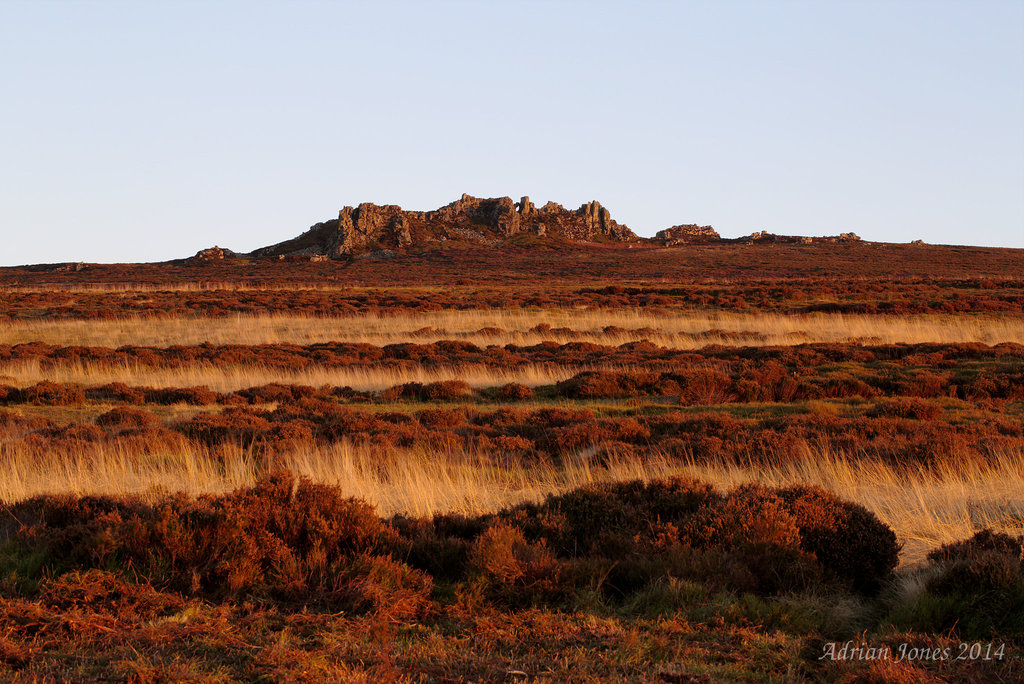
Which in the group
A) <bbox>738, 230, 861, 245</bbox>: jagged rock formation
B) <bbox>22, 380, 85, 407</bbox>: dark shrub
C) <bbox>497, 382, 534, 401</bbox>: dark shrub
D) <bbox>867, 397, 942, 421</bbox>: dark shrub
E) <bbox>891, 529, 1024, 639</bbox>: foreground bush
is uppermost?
<bbox>738, 230, 861, 245</bbox>: jagged rock formation

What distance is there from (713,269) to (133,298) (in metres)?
57.1

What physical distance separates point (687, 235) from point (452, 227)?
4151 cm

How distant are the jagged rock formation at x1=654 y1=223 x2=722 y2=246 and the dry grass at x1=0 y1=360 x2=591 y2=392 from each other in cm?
10861

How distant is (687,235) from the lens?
435 ft

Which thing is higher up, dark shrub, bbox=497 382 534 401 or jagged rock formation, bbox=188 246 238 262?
jagged rock formation, bbox=188 246 238 262

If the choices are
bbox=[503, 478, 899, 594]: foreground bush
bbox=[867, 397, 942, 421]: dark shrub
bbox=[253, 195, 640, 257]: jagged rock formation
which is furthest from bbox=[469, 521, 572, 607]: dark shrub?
bbox=[253, 195, 640, 257]: jagged rock formation

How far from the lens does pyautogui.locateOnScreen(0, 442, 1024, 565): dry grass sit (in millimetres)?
6805

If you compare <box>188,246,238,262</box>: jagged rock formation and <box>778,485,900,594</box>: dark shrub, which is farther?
<box>188,246,238,262</box>: jagged rock formation

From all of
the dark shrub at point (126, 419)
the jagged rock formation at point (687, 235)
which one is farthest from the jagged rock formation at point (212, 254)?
the dark shrub at point (126, 419)

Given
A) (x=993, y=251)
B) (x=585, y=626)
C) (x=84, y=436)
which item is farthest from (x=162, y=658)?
(x=993, y=251)

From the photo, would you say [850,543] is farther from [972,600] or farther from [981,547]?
[972,600]

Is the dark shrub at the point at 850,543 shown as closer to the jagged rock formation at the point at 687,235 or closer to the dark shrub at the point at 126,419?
the dark shrub at the point at 126,419

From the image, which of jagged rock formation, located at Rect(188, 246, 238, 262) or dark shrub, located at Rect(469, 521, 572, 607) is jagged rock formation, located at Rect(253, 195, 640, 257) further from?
dark shrub, located at Rect(469, 521, 572, 607)

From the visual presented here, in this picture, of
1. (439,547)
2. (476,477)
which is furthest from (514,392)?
(439,547)
